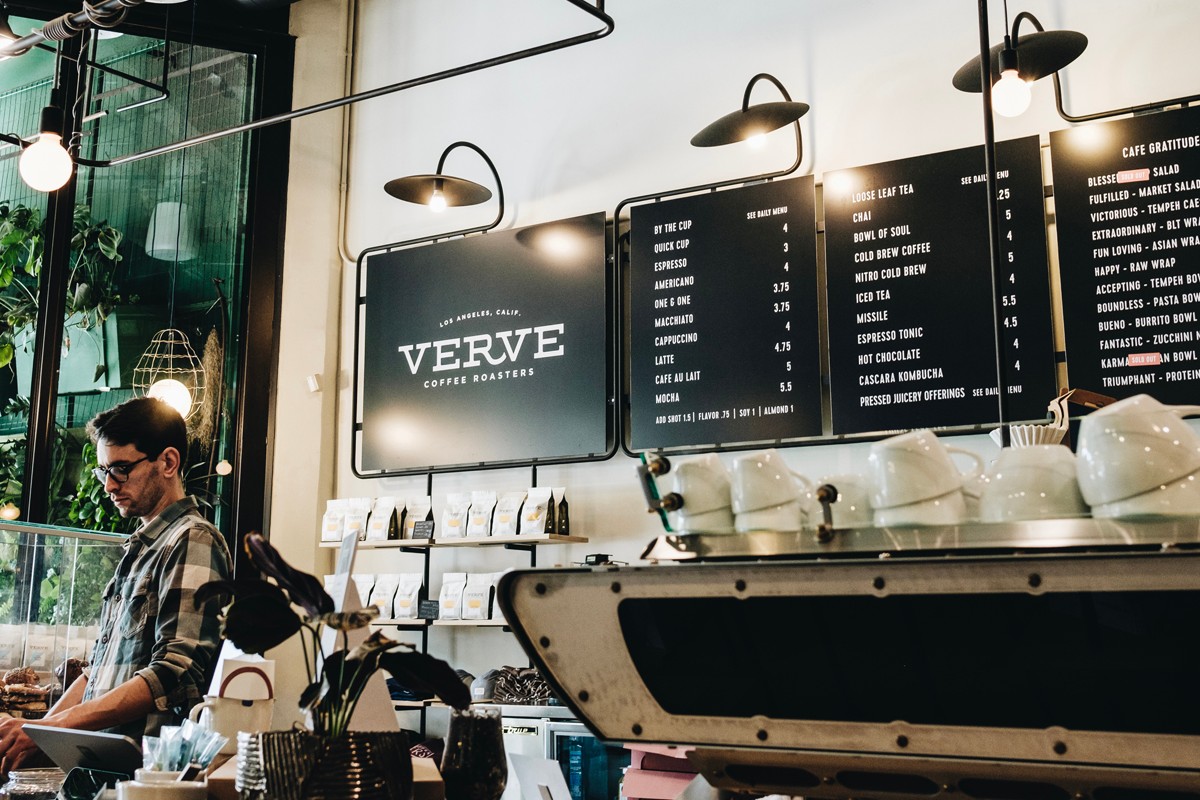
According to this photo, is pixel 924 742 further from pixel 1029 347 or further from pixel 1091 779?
pixel 1029 347

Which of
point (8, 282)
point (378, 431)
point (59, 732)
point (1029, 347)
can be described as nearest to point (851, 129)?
point (1029, 347)

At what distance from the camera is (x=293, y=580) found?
1.34 meters

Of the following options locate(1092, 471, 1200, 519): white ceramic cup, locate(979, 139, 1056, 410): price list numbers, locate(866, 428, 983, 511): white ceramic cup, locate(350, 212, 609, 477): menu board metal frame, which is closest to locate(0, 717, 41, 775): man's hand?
locate(866, 428, 983, 511): white ceramic cup

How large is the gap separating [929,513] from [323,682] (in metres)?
0.74

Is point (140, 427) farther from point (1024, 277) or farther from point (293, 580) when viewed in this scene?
point (1024, 277)

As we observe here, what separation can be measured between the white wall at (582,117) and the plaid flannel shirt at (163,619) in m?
1.80

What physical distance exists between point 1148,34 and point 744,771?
330 centimetres

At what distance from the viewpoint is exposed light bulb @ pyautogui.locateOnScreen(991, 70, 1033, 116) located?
9.66 feet

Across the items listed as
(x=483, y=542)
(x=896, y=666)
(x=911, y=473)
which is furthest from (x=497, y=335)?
(x=896, y=666)

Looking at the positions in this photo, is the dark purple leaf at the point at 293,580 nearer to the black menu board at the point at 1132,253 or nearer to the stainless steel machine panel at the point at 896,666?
the stainless steel machine panel at the point at 896,666

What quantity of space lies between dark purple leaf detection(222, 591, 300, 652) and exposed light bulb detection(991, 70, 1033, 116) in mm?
2305

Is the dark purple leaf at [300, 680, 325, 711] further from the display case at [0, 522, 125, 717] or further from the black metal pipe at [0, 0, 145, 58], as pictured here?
the black metal pipe at [0, 0, 145, 58]

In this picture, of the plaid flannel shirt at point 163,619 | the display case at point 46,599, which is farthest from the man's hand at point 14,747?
the display case at point 46,599

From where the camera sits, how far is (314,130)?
521cm
